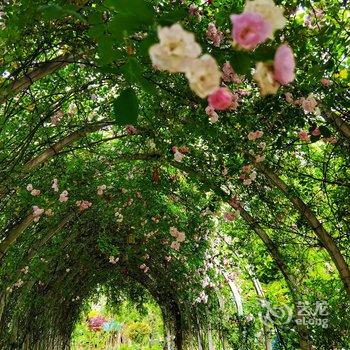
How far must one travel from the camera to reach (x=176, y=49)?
26.5 inches

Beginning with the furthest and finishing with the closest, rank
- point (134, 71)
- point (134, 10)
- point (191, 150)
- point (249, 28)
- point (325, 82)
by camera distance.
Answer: point (191, 150) → point (325, 82) → point (134, 71) → point (134, 10) → point (249, 28)

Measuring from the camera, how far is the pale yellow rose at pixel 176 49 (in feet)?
2.18

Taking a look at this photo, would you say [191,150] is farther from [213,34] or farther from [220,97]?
[220,97]

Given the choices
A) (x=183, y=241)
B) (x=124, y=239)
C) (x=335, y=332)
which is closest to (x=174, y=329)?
(x=124, y=239)

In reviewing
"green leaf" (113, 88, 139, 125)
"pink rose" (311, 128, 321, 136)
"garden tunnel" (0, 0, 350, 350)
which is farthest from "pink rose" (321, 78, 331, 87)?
"green leaf" (113, 88, 139, 125)

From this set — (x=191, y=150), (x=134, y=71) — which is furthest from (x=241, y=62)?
(x=191, y=150)

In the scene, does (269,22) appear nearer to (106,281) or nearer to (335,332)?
(335,332)

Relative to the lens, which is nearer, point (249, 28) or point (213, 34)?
point (249, 28)

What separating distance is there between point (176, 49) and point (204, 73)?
0.06m

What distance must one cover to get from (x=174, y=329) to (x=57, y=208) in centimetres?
922

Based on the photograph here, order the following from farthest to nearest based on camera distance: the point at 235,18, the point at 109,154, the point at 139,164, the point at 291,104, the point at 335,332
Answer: the point at 139,164 < the point at 109,154 < the point at 335,332 < the point at 291,104 < the point at 235,18

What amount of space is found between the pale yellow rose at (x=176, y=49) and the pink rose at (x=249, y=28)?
0.21 feet

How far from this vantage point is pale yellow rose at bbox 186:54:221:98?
2.17 ft

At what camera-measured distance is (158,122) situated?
11.8 ft
